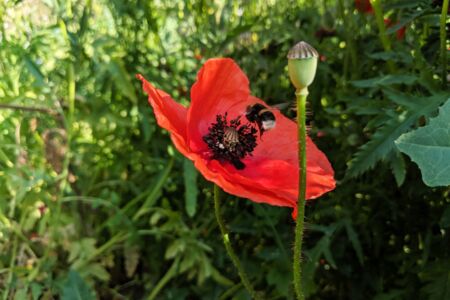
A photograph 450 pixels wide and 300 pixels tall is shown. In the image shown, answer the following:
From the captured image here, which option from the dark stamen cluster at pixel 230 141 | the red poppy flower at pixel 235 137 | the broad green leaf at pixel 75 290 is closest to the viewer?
the red poppy flower at pixel 235 137

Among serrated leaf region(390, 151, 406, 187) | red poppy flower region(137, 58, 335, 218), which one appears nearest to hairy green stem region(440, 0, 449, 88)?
serrated leaf region(390, 151, 406, 187)

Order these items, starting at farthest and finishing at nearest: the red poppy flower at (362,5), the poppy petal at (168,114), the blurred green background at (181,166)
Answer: the red poppy flower at (362,5) < the blurred green background at (181,166) < the poppy petal at (168,114)

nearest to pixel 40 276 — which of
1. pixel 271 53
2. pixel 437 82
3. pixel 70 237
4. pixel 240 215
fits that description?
pixel 70 237

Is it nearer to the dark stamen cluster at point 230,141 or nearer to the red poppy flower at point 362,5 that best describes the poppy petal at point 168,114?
the dark stamen cluster at point 230,141

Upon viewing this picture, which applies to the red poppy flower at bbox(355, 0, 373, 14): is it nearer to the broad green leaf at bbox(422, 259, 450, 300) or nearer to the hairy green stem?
the hairy green stem

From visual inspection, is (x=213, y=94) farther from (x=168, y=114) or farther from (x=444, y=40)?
(x=444, y=40)

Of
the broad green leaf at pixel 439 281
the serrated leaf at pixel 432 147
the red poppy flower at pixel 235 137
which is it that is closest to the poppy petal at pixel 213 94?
the red poppy flower at pixel 235 137
